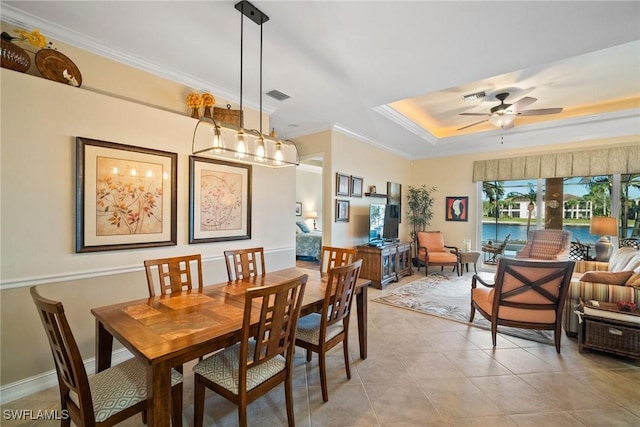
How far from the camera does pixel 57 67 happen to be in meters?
2.20

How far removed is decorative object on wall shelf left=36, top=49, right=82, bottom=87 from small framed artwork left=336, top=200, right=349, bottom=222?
3.61m

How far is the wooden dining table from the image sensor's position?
1286 millimetres

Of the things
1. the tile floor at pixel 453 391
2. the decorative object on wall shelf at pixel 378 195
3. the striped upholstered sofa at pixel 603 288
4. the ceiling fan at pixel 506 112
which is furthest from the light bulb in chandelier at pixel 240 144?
the decorative object on wall shelf at pixel 378 195

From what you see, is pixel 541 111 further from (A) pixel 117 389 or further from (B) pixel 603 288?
(A) pixel 117 389

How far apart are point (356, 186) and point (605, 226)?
13.1 feet

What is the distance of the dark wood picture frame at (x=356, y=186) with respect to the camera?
5191 millimetres

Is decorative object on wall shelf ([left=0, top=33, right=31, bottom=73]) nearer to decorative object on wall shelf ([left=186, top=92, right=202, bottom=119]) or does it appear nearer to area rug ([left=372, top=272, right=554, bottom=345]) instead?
decorative object on wall shelf ([left=186, top=92, right=202, bottom=119])

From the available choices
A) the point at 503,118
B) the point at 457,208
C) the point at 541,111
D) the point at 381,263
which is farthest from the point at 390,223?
the point at 541,111

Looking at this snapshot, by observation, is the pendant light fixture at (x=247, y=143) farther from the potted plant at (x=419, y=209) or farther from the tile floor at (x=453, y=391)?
the potted plant at (x=419, y=209)

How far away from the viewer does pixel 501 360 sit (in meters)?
2.61

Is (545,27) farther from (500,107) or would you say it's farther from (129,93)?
(129,93)

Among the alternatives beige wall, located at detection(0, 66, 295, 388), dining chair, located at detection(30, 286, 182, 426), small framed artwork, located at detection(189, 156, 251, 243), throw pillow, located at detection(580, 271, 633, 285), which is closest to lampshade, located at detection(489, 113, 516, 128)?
throw pillow, located at detection(580, 271, 633, 285)

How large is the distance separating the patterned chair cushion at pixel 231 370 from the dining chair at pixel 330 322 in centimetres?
34

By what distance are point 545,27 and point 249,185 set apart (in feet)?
10.5
